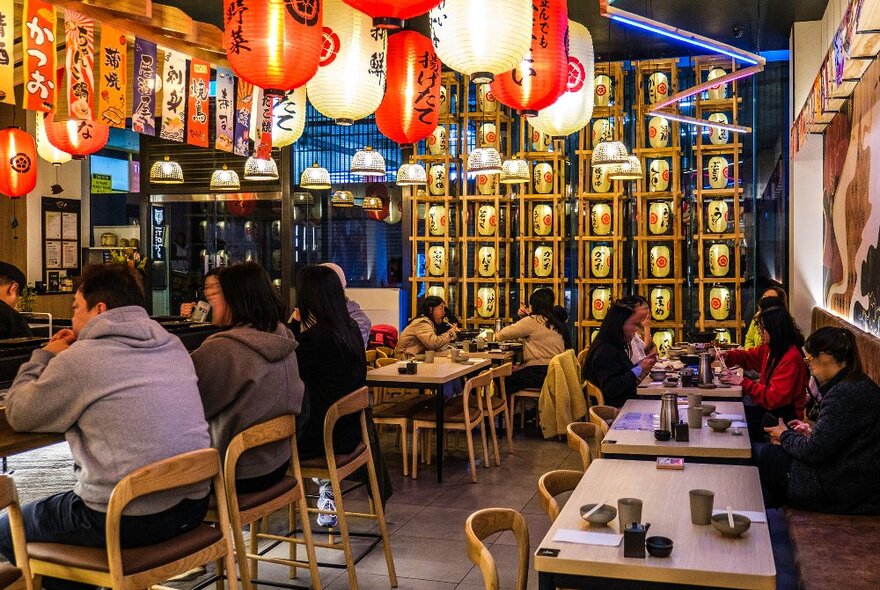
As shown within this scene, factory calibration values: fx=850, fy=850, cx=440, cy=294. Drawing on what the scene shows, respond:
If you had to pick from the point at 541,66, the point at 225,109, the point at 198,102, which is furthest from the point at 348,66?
the point at 225,109

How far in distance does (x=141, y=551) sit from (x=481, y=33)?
9.34 ft

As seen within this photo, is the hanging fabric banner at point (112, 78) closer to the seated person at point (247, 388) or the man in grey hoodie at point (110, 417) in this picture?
the seated person at point (247, 388)

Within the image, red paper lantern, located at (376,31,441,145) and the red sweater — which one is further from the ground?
red paper lantern, located at (376,31,441,145)

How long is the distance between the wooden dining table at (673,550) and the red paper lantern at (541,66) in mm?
2855

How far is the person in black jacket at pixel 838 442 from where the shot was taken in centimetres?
369

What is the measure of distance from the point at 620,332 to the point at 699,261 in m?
4.92

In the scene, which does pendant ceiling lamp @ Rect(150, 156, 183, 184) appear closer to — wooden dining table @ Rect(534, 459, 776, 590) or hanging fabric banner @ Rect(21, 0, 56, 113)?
hanging fabric banner @ Rect(21, 0, 56, 113)

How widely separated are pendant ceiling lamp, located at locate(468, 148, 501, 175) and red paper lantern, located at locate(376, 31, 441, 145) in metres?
3.62

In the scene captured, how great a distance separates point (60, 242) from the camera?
12094 mm

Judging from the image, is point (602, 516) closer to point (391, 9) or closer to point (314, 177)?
point (391, 9)

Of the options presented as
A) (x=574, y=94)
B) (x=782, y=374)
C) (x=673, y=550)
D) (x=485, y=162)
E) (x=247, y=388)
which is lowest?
(x=673, y=550)

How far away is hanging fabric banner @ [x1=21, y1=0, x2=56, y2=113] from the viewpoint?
591cm

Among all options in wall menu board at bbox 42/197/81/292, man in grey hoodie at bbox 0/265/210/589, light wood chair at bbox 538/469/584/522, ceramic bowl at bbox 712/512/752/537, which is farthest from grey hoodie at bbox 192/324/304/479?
wall menu board at bbox 42/197/81/292

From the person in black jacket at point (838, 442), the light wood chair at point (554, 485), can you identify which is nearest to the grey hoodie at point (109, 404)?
the light wood chair at point (554, 485)
